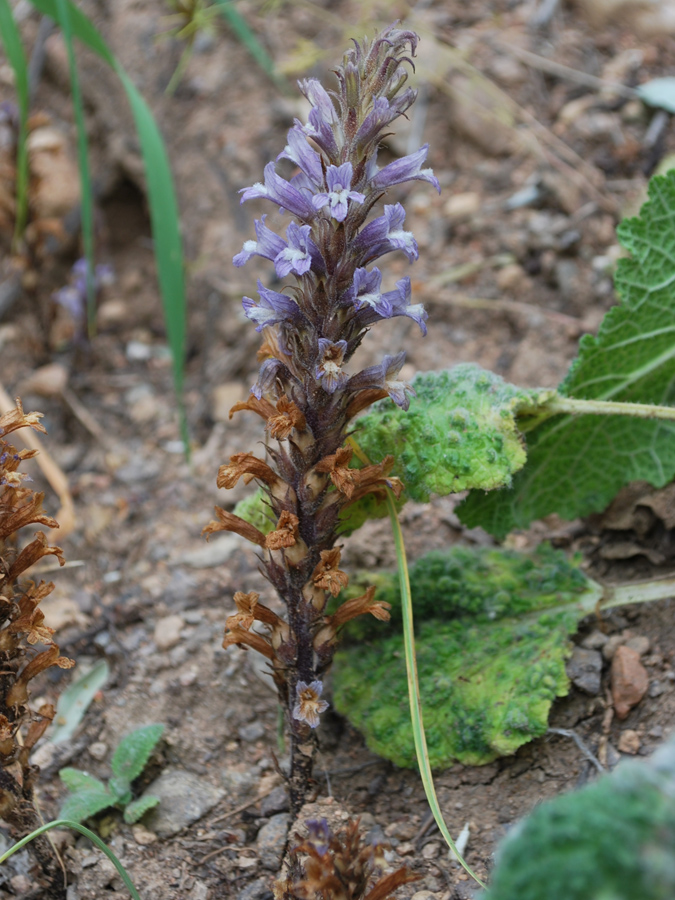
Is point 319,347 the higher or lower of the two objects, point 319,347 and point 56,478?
the lower

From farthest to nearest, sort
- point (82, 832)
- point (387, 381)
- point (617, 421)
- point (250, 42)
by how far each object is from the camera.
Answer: point (250, 42) < point (617, 421) < point (387, 381) < point (82, 832)

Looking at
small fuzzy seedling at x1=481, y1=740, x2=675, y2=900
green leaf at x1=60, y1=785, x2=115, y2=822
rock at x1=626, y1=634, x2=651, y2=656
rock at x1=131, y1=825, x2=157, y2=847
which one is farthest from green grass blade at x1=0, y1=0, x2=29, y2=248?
small fuzzy seedling at x1=481, y1=740, x2=675, y2=900

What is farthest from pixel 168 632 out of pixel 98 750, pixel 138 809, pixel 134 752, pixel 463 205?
pixel 463 205

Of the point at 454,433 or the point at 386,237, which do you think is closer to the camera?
the point at 386,237

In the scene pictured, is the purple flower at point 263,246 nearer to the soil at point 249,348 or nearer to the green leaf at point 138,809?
the soil at point 249,348

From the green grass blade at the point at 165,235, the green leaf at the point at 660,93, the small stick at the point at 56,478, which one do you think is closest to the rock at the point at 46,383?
the small stick at the point at 56,478

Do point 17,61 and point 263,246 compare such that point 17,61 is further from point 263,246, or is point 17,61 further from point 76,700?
point 76,700
